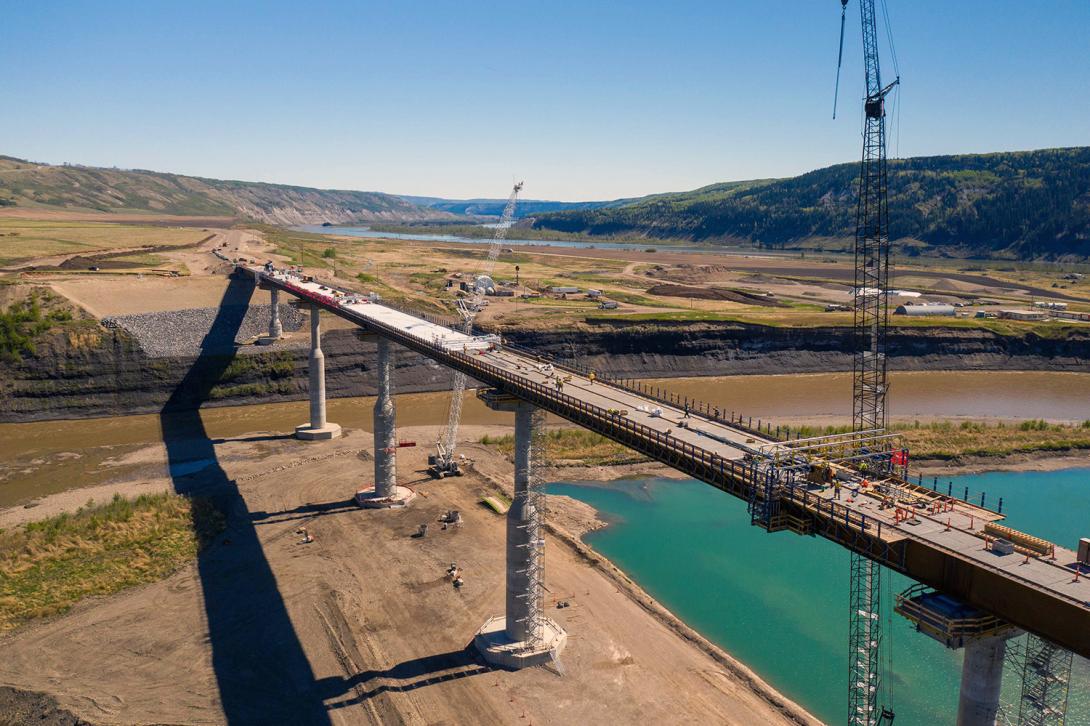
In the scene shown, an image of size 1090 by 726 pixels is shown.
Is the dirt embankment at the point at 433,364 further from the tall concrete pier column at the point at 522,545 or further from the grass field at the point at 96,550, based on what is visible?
the tall concrete pier column at the point at 522,545

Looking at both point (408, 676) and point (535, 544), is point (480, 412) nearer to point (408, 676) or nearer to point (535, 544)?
point (535, 544)

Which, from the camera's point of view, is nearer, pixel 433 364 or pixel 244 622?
pixel 244 622

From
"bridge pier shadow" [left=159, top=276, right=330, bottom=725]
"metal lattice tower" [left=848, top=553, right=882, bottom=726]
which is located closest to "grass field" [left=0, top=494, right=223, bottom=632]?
"bridge pier shadow" [left=159, top=276, right=330, bottom=725]

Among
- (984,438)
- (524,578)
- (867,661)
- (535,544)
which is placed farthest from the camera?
(984,438)

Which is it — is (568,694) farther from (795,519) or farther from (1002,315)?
(1002,315)

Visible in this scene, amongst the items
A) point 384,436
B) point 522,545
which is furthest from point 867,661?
point 384,436

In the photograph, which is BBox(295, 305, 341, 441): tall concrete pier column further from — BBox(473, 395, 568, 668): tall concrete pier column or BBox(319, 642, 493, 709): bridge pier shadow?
BBox(319, 642, 493, 709): bridge pier shadow
